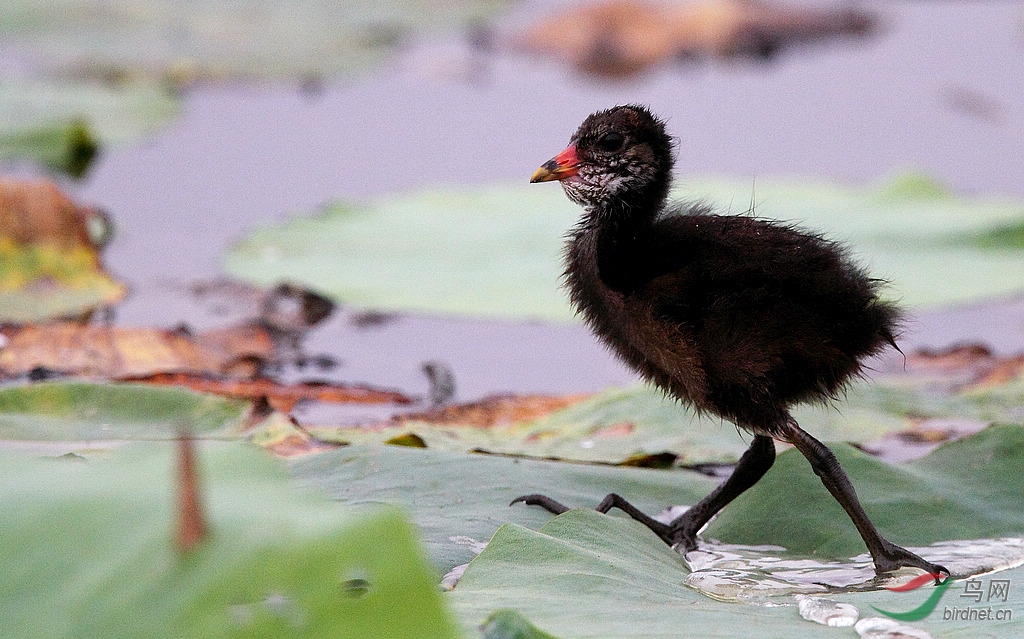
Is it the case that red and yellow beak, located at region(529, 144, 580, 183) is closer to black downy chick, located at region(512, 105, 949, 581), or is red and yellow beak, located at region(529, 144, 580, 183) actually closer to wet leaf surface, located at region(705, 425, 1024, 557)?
black downy chick, located at region(512, 105, 949, 581)

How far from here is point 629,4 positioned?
27.4 ft

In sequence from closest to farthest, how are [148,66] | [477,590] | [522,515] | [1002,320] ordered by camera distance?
[477,590]
[522,515]
[1002,320]
[148,66]

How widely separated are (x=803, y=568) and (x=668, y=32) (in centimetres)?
659

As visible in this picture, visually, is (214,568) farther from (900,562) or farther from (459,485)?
(900,562)

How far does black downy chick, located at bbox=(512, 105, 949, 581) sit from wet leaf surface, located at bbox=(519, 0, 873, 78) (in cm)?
557

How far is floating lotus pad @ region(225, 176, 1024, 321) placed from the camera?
4.11m

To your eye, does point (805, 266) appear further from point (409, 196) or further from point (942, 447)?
point (409, 196)

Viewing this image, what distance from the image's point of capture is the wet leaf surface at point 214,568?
99 cm

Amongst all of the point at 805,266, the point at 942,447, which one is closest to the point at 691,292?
the point at 805,266

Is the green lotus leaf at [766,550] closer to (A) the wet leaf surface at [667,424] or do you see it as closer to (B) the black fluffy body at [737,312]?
(B) the black fluffy body at [737,312]

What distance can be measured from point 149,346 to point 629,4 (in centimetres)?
571

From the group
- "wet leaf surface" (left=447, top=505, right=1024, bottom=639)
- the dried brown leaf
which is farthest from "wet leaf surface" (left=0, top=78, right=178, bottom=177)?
"wet leaf surface" (left=447, top=505, right=1024, bottom=639)

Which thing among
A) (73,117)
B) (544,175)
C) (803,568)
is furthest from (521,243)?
(803,568)

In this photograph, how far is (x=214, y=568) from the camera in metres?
0.99
